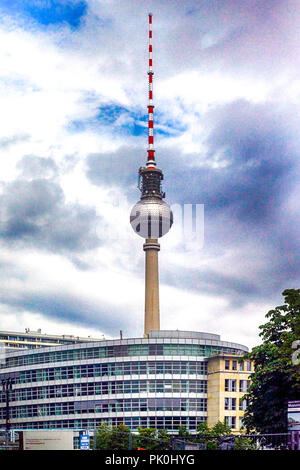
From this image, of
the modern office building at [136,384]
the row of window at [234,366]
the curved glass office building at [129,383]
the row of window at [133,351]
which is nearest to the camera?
the modern office building at [136,384]

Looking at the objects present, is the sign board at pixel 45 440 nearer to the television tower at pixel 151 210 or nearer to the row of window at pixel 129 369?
the row of window at pixel 129 369

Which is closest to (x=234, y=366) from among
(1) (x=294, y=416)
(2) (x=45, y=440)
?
(2) (x=45, y=440)

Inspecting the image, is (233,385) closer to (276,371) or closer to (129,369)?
(129,369)

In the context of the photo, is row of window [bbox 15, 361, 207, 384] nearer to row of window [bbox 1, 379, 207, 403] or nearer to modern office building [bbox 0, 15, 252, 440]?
modern office building [bbox 0, 15, 252, 440]

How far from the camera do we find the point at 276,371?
5381 centimetres

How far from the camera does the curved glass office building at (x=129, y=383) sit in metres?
112

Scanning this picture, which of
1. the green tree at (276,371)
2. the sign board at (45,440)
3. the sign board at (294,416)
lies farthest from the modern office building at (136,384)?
the sign board at (294,416)

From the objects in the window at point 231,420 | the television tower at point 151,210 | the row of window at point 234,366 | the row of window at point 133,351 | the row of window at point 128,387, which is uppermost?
the television tower at point 151,210

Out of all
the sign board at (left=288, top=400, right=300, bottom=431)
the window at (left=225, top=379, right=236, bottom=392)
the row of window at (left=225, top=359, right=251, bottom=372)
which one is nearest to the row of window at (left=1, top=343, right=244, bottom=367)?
the row of window at (left=225, top=359, right=251, bottom=372)

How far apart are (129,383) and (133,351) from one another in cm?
527

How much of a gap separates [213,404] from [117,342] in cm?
1891

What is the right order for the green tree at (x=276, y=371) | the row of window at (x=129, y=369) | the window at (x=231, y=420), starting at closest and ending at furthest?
1. the green tree at (x=276, y=371)
2. the window at (x=231, y=420)
3. the row of window at (x=129, y=369)

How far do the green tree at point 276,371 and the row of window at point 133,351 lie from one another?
5455cm

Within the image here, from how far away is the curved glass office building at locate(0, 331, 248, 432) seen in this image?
4392 inches
